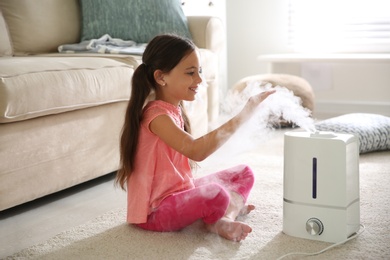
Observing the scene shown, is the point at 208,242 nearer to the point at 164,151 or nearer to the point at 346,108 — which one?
the point at 164,151

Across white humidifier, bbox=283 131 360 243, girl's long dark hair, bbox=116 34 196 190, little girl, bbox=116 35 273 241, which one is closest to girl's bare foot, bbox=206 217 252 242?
little girl, bbox=116 35 273 241

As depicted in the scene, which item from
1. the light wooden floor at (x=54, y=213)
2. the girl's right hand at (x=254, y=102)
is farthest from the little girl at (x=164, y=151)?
the light wooden floor at (x=54, y=213)

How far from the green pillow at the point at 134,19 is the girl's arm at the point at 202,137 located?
1445 millimetres

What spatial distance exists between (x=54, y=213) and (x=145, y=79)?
1.89 feet

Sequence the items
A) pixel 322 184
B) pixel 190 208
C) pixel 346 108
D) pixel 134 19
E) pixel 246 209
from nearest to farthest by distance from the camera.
Result: pixel 322 184 < pixel 190 208 < pixel 246 209 < pixel 134 19 < pixel 346 108

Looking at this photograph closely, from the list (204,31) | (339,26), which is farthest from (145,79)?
(339,26)

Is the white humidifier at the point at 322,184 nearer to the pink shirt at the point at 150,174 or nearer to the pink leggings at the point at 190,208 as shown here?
the pink leggings at the point at 190,208

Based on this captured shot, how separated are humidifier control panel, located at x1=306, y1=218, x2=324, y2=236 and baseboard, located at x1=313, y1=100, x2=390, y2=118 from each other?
100 inches

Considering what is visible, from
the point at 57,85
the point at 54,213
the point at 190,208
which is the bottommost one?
the point at 54,213

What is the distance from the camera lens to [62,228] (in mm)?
1795

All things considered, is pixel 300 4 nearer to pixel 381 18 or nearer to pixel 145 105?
pixel 381 18

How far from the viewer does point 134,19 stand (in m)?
3.05

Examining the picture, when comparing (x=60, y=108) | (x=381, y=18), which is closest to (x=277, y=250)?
(x=60, y=108)

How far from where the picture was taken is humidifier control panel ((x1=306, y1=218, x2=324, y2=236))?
1.56 m
